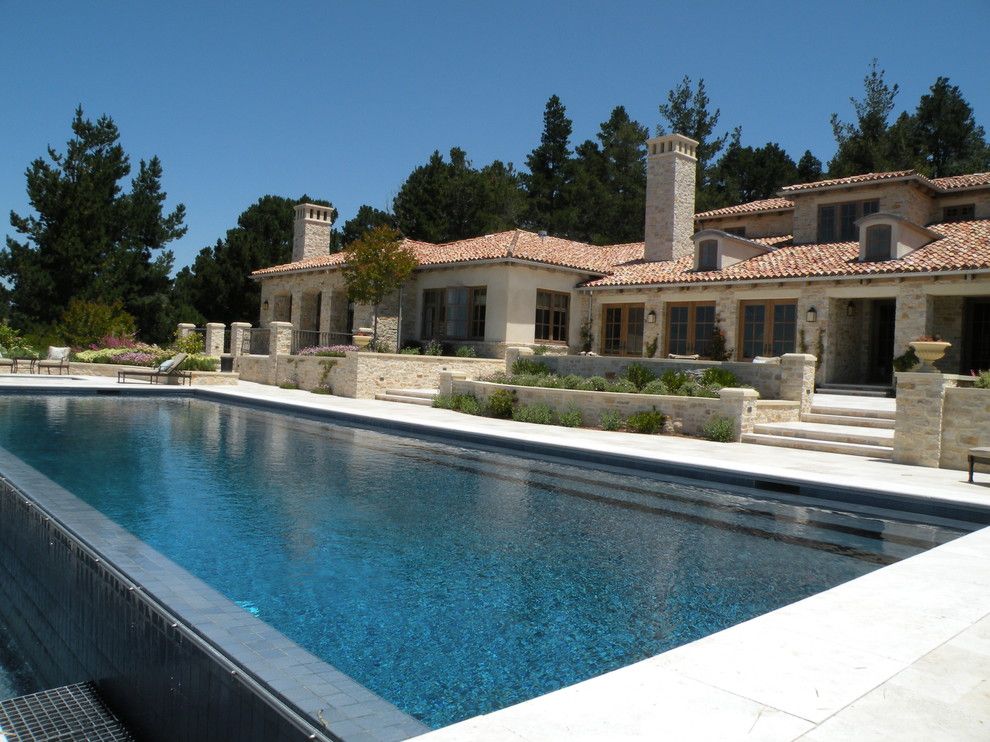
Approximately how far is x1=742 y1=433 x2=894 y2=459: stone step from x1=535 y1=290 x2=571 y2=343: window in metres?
11.3

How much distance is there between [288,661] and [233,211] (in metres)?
40.7

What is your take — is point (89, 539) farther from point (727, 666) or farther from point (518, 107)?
point (518, 107)

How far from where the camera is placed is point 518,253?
77.7ft

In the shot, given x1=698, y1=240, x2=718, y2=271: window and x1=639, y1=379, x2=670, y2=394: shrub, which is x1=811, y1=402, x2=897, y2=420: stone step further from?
x1=698, y1=240, x2=718, y2=271: window

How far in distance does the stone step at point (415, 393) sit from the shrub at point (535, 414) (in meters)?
3.93

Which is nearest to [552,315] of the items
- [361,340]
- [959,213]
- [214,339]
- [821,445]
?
[361,340]

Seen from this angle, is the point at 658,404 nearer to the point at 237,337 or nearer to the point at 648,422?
the point at 648,422

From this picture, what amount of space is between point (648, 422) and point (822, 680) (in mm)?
11520

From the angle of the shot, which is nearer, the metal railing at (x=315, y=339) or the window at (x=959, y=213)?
the window at (x=959, y=213)

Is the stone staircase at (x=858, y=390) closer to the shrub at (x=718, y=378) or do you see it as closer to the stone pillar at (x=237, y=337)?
the shrub at (x=718, y=378)

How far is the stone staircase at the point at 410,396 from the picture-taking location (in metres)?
20.2

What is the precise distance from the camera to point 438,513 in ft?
26.4

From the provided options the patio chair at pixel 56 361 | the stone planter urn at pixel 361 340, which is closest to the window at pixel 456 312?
the stone planter urn at pixel 361 340

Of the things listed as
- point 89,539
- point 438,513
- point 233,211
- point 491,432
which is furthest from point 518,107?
point 89,539
